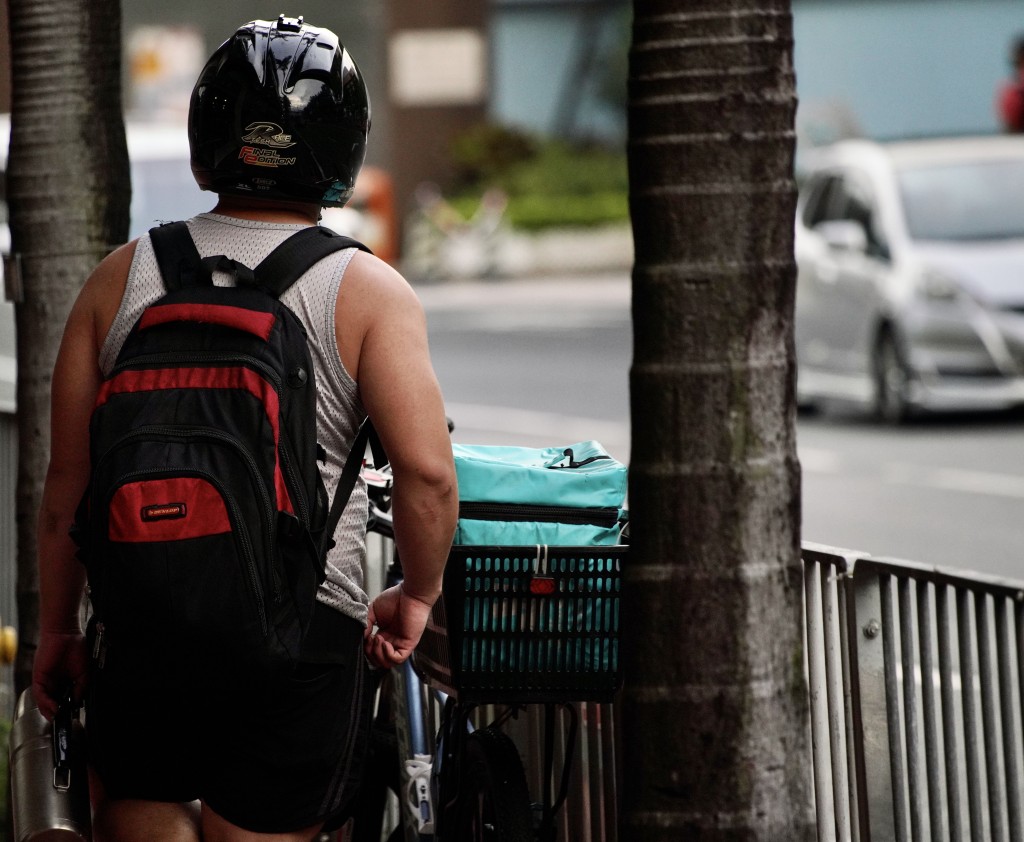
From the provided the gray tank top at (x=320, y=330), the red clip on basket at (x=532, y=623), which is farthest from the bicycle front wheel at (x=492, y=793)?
the gray tank top at (x=320, y=330)

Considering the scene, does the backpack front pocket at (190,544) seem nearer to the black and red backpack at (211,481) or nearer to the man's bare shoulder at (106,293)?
the black and red backpack at (211,481)

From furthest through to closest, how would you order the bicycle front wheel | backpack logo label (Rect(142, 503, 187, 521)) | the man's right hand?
the bicycle front wheel, the man's right hand, backpack logo label (Rect(142, 503, 187, 521))

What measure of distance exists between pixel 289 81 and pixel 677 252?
715 millimetres

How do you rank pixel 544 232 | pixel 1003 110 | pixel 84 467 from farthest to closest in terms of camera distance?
pixel 544 232 → pixel 1003 110 → pixel 84 467

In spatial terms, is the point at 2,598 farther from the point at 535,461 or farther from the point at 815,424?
the point at 815,424

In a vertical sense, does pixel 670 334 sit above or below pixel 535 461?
above

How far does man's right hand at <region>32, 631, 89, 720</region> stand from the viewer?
315cm

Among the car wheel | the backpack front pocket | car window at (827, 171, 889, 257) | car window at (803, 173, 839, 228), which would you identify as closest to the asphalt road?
the car wheel

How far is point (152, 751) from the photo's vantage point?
113 inches

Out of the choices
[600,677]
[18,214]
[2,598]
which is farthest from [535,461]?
[2,598]

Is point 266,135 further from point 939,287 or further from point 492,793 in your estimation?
point 939,287

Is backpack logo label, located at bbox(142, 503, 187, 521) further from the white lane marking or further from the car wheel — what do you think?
the car wheel

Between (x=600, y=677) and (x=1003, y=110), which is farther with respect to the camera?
(x=1003, y=110)

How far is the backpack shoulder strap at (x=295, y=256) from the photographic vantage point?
2859 mm
